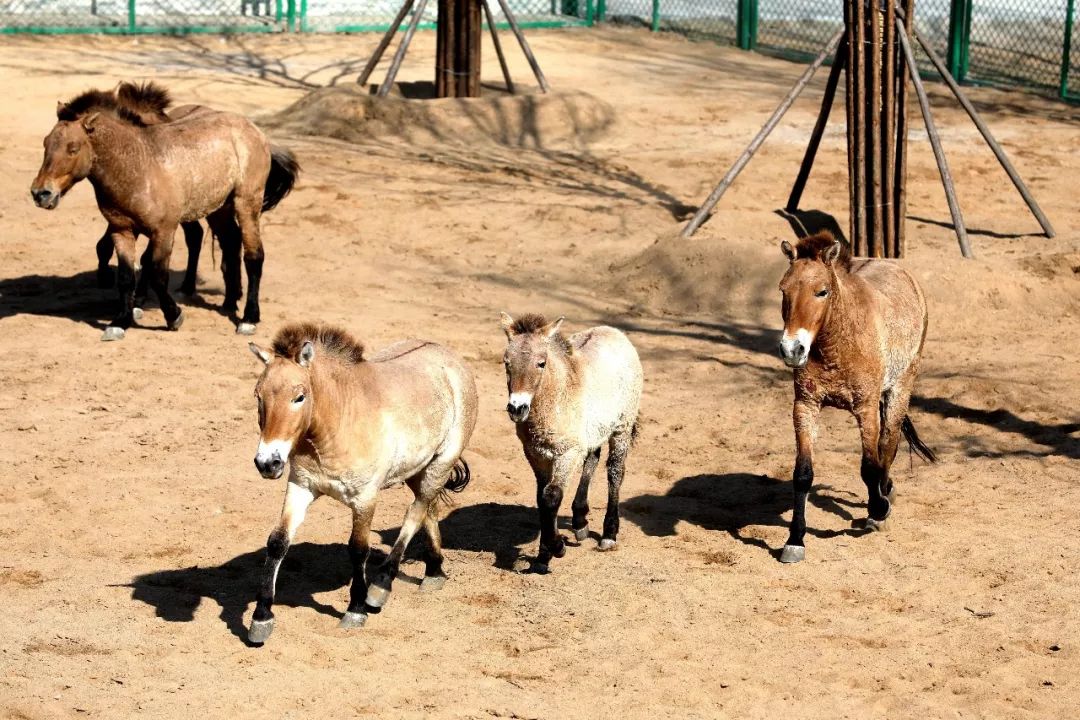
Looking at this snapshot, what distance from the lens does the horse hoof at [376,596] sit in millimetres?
7352

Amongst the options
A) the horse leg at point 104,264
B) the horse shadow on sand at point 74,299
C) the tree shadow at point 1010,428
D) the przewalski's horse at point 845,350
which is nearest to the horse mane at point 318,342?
the przewalski's horse at point 845,350

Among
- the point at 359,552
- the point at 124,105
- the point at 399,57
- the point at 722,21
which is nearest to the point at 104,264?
the point at 124,105

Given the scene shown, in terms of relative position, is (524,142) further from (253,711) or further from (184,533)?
(253,711)

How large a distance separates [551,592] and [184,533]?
7.04 feet

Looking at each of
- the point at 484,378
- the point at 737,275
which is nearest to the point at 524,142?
the point at 737,275

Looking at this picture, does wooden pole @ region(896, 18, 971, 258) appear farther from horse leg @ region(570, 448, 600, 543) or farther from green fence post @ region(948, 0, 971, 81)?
green fence post @ region(948, 0, 971, 81)

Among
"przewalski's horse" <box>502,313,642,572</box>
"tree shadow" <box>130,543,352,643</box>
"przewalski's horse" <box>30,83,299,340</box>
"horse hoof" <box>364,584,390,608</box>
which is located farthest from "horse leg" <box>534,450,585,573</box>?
"przewalski's horse" <box>30,83,299,340</box>

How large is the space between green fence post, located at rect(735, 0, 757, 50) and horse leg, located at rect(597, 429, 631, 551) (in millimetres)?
17413

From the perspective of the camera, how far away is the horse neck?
446 inches

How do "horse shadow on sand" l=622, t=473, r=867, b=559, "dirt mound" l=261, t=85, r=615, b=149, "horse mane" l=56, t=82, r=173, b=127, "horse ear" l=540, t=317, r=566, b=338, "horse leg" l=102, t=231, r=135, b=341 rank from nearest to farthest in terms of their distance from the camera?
"horse ear" l=540, t=317, r=566, b=338 → "horse shadow on sand" l=622, t=473, r=867, b=559 → "horse mane" l=56, t=82, r=173, b=127 → "horse leg" l=102, t=231, r=135, b=341 → "dirt mound" l=261, t=85, r=615, b=149

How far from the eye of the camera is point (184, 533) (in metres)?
8.34

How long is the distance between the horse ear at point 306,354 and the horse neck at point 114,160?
5360mm

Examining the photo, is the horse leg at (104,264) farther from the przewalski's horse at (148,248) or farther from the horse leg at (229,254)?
the horse leg at (229,254)

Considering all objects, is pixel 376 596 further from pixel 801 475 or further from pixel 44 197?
pixel 44 197
